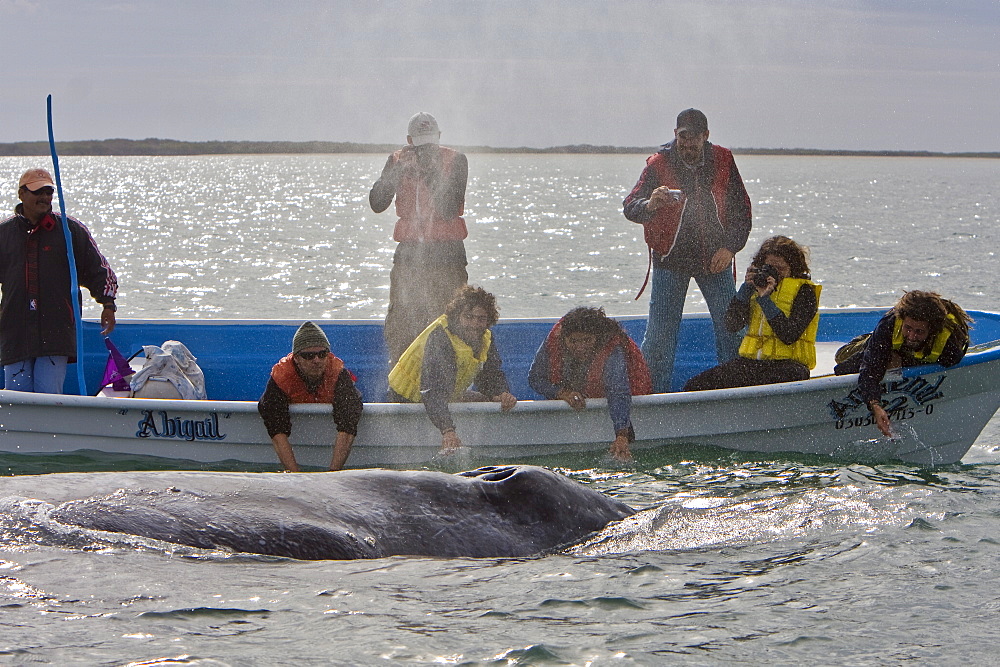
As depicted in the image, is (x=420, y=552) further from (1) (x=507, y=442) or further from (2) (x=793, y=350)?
(2) (x=793, y=350)

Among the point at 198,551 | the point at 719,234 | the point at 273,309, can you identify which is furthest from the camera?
the point at 273,309

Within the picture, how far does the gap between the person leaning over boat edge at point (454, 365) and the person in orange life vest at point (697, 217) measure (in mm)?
1601

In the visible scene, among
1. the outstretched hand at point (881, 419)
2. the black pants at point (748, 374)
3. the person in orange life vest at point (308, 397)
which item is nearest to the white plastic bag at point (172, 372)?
the person in orange life vest at point (308, 397)

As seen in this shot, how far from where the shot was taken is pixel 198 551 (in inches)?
179

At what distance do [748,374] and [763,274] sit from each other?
830 mm

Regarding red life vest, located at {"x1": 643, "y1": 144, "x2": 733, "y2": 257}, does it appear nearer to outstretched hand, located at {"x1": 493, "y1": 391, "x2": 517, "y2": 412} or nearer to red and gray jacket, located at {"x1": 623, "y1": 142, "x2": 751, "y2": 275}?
red and gray jacket, located at {"x1": 623, "y1": 142, "x2": 751, "y2": 275}

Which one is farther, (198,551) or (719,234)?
(719,234)

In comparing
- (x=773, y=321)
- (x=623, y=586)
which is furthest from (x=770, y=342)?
(x=623, y=586)

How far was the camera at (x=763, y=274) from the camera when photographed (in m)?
9.06

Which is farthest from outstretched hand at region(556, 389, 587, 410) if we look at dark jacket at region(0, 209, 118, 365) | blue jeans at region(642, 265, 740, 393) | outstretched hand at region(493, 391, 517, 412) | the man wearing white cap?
dark jacket at region(0, 209, 118, 365)

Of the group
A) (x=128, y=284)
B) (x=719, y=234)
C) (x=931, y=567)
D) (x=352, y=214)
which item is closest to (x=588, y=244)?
(x=128, y=284)

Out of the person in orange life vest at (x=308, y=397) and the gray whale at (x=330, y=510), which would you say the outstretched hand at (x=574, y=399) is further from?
the gray whale at (x=330, y=510)

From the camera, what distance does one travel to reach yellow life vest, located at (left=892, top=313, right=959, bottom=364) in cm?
863

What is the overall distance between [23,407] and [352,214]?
2206 inches
